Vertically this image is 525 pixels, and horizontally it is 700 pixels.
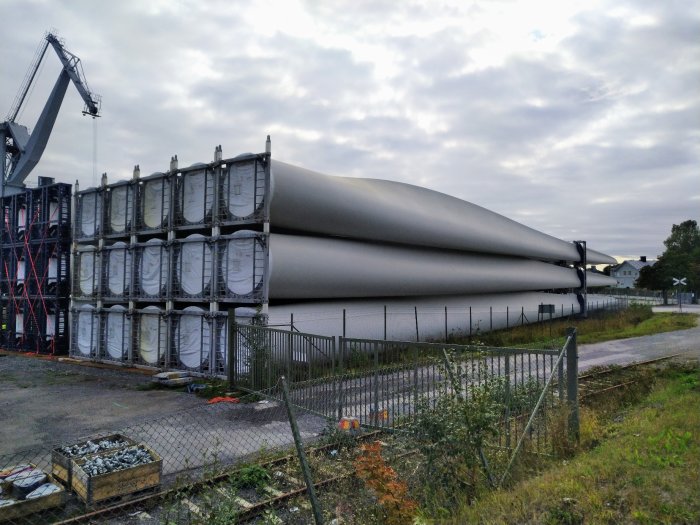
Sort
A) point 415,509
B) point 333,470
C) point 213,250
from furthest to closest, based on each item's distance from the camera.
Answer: point 213,250
point 333,470
point 415,509

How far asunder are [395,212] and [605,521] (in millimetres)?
16801

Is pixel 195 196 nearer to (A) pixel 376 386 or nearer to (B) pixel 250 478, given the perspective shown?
(A) pixel 376 386

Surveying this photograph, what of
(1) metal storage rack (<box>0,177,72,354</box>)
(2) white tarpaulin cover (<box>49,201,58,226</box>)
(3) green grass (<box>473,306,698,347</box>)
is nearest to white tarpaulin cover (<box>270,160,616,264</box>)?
(3) green grass (<box>473,306,698,347</box>)

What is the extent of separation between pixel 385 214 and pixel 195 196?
291 inches

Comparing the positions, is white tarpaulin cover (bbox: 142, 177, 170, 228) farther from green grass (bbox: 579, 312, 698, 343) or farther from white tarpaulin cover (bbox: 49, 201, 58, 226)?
green grass (bbox: 579, 312, 698, 343)

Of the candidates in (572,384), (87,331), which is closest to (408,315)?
(87,331)

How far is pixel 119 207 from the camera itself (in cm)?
2058

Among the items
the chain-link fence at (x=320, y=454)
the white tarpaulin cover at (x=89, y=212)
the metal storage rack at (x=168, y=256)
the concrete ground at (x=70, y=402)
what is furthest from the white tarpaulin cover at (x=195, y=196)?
the chain-link fence at (x=320, y=454)

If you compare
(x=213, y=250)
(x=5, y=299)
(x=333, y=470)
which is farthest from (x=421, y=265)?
(x=5, y=299)

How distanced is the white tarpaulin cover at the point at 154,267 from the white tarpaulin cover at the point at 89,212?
3721 mm

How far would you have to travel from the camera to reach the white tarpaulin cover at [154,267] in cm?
1845

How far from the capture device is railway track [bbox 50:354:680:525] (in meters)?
5.92

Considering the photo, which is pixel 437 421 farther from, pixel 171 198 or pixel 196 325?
pixel 171 198

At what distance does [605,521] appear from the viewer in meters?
4.59
